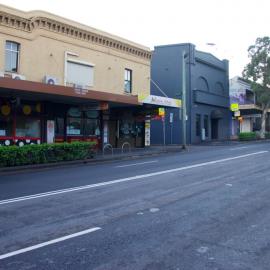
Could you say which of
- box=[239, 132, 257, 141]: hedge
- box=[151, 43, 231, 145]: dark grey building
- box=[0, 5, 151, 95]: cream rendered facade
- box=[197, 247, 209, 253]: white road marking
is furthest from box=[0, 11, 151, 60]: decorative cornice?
box=[197, 247, 209, 253]: white road marking

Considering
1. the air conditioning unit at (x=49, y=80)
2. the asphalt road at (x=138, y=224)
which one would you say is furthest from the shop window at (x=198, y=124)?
the asphalt road at (x=138, y=224)

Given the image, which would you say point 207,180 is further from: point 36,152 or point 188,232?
point 36,152

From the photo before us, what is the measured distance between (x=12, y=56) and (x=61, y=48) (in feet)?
11.4

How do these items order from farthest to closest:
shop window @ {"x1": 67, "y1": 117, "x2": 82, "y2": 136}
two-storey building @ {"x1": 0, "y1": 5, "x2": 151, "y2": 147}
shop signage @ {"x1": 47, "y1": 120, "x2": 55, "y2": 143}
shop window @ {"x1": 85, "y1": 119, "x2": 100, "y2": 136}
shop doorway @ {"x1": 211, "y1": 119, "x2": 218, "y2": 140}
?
1. shop doorway @ {"x1": 211, "y1": 119, "x2": 218, "y2": 140}
2. shop window @ {"x1": 85, "y1": 119, "x2": 100, "y2": 136}
3. shop window @ {"x1": 67, "y1": 117, "x2": 82, "y2": 136}
4. shop signage @ {"x1": 47, "y1": 120, "x2": 55, "y2": 143}
5. two-storey building @ {"x1": 0, "y1": 5, "x2": 151, "y2": 147}

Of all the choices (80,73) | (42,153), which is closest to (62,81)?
(80,73)

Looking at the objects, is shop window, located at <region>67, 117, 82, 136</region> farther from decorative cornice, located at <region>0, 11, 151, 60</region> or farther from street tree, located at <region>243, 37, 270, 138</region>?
street tree, located at <region>243, 37, 270, 138</region>

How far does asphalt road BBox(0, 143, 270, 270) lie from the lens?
5.18 metres

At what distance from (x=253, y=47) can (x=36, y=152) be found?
35591 millimetres

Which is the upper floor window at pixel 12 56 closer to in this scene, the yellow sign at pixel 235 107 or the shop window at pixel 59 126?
the shop window at pixel 59 126

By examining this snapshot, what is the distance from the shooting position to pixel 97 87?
26953mm

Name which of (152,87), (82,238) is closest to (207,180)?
(82,238)

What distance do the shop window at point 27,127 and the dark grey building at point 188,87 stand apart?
55.9 ft

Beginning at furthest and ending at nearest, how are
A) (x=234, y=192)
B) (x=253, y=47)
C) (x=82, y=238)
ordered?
(x=253, y=47), (x=234, y=192), (x=82, y=238)

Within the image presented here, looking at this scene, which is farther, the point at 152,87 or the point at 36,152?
the point at 152,87
